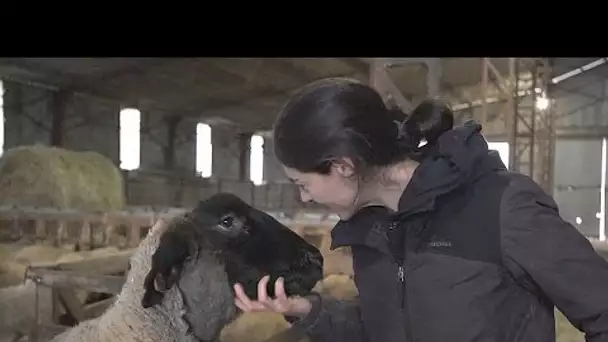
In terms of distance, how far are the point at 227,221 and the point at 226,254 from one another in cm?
6

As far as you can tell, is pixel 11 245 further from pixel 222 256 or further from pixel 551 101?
pixel 551 101

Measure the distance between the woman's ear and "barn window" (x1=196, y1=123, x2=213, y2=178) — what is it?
3.00 ft

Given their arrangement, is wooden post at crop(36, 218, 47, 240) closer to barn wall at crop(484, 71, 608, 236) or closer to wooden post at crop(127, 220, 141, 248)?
wooden post at crop(127, 220, 141, 248)

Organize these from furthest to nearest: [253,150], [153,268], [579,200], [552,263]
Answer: [579,200] < [253,150] < [153,268] < [552,263]

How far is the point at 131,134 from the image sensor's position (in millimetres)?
2172

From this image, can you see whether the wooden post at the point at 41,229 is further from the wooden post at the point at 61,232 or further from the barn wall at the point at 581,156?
the barn wall at the point at 581,156

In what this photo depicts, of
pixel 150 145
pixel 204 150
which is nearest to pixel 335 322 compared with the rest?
pixel 204 150

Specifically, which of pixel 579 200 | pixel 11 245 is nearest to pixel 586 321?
pixel 579 200

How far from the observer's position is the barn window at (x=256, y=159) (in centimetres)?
139

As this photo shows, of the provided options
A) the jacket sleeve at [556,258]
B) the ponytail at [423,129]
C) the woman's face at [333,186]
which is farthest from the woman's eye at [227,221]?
the jacket sleeve at [556,258]

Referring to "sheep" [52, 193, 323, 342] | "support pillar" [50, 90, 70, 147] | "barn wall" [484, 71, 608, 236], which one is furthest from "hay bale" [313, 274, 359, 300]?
"support pillar" [50, 90, 70, 147]

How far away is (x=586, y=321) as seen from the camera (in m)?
0.75

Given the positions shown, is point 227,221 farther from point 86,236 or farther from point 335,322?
point 86,236
